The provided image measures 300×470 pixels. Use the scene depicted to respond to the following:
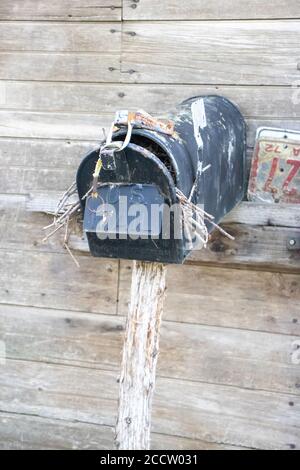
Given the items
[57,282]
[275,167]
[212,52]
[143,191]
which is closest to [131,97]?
[212,52]

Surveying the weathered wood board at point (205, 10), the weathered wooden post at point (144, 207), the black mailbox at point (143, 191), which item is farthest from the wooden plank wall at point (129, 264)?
the black mailbox at point (143, 191)

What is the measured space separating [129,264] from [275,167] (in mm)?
706

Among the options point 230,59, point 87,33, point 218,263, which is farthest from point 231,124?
point 87,33

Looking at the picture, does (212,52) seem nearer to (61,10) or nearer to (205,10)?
(205,10)

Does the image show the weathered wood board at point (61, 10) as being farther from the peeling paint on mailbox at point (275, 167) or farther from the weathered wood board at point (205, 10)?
the peeling paint on mailbox at point (275, 167)

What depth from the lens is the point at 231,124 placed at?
2723mm

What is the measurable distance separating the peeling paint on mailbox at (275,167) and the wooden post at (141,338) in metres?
0.75

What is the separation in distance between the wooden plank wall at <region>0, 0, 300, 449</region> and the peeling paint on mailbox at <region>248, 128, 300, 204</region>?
87mm

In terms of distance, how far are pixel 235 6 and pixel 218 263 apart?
0.97 m

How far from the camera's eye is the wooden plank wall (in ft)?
9.46

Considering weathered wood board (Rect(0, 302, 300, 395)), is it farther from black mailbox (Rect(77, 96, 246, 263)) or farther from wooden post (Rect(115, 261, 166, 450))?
black mailbox (Rect(77, 96, 246, 263))

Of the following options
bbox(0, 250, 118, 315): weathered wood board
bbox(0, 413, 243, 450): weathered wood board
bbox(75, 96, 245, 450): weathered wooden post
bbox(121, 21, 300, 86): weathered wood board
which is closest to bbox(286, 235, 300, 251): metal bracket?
bbox(75, 96, 245, 450): weathered wooden post

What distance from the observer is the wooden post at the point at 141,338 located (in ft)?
7.42
